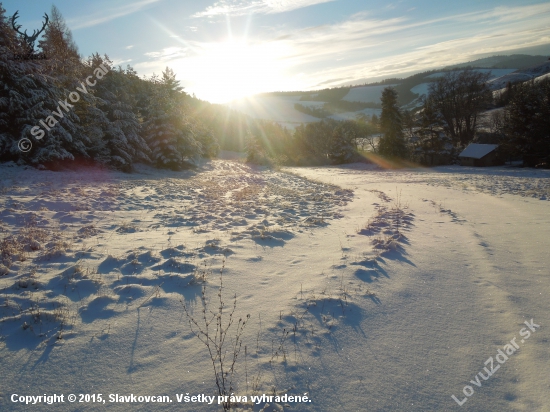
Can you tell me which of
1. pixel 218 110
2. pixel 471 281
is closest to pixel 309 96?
pixel 218 110

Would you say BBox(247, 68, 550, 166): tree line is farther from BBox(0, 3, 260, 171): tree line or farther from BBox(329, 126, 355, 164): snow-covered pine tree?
BBox(0, 3, 260, 171): tree line

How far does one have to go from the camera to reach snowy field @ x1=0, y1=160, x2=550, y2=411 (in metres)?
3.56

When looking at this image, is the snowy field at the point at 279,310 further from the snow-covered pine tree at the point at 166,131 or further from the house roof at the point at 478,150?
the house roof at the point at 478,150

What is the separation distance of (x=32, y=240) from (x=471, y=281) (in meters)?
9.72

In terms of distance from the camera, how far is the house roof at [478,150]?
42.3 metres

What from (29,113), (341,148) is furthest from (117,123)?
(341,148)

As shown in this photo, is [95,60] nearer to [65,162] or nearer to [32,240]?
[65,162]

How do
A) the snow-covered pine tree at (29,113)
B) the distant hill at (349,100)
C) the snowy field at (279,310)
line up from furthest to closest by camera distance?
the distant hill at (349,100) → the snow-covered pine tree at (29,113) → the snowy field at (279,310)

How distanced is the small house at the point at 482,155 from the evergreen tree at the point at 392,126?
9.48 m

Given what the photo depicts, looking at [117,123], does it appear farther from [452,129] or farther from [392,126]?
[452,129]

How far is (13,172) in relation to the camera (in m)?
17.0

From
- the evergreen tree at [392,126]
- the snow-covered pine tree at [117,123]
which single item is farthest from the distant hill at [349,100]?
the snow-covered pine tree at [117,123]

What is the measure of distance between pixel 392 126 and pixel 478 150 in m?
12.7

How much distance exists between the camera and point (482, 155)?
42.2 metres
